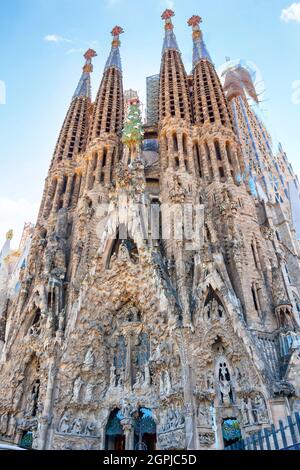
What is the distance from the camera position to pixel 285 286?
47.5 ft

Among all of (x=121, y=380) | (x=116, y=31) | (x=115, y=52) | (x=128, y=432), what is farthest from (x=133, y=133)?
(x=116, y=31)

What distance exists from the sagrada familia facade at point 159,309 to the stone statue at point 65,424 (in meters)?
0.05

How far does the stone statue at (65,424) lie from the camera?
12867mm

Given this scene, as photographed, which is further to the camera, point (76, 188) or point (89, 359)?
point (76, 188)

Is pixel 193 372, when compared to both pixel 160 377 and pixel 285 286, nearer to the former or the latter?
pixel 160 377

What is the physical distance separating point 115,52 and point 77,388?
28.9 meters

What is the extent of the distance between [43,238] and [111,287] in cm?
605

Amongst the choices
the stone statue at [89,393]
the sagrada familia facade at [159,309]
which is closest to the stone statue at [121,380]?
the sagrada familia facade at [159,309]

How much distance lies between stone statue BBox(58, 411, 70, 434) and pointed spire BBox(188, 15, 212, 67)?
79.1 ft

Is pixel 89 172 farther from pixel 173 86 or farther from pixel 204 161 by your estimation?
pixel 173 86

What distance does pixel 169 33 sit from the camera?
30.9m

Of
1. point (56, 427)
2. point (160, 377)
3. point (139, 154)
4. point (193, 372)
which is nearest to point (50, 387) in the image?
point (56, 427)

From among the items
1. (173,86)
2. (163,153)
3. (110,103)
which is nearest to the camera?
(163,153)

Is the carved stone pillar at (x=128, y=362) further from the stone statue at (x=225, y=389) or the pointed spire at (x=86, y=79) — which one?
the pointed spire at (x=86, y=79)
